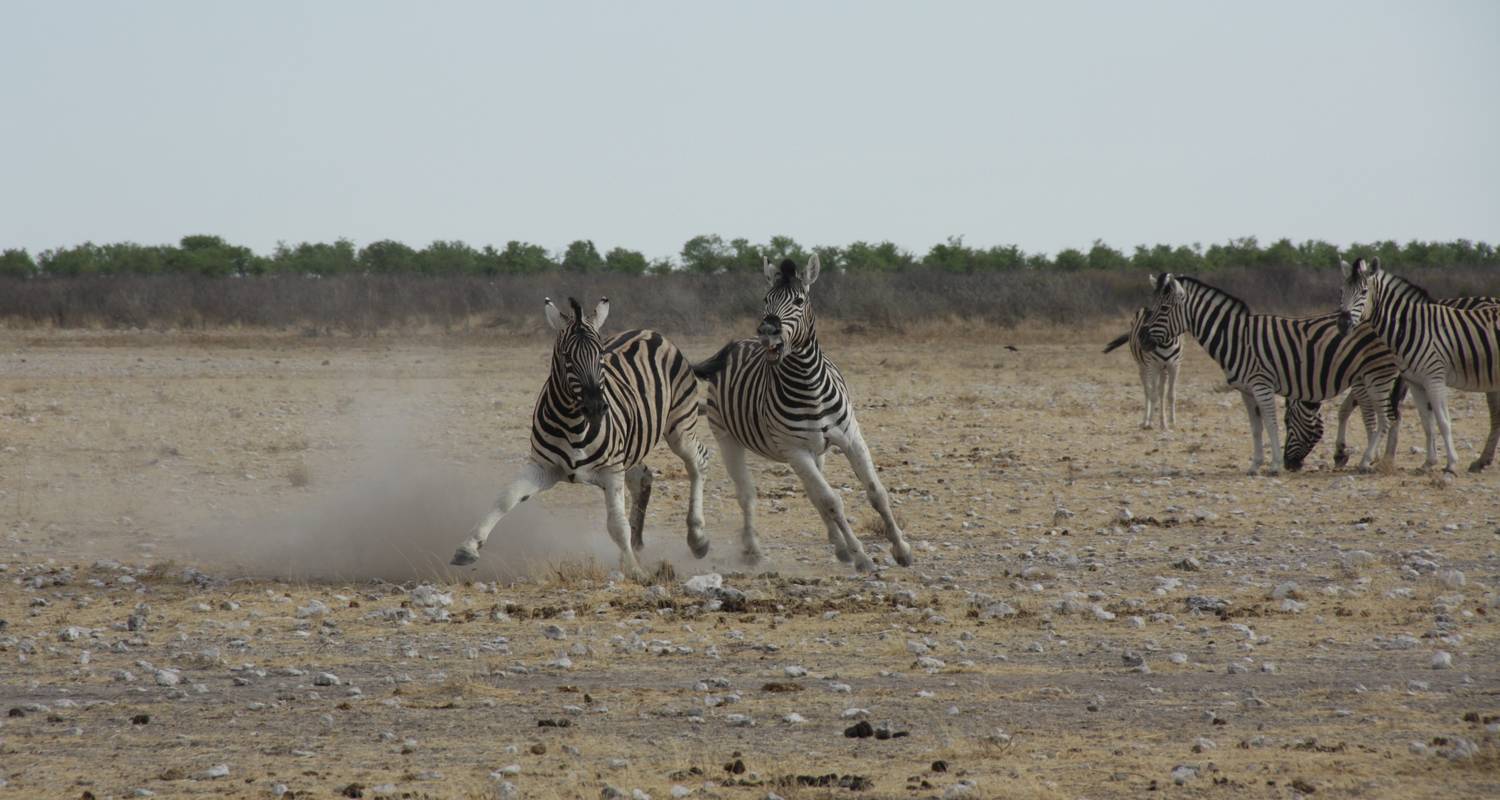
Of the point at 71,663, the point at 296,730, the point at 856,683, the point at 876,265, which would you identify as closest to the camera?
the point at 296,730

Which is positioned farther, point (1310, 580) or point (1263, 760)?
point (1310, 580)

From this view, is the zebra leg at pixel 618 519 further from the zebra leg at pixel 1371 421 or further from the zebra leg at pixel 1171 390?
the zebra leg at pixel 1171 390

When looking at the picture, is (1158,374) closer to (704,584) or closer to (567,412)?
(704,584)

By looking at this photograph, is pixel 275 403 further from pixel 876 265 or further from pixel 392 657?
pixel 876 265

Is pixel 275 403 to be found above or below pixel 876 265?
below

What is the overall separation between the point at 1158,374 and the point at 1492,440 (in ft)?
15.3

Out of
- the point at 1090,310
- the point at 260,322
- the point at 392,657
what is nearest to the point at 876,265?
the point at 1090,310

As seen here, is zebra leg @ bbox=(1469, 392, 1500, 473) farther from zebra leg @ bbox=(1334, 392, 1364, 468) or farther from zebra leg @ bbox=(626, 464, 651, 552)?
zebra leg @ bbox=(626, 464, 651, 552)

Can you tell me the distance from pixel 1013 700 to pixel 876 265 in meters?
42.6

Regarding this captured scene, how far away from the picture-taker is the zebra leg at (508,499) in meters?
9.21

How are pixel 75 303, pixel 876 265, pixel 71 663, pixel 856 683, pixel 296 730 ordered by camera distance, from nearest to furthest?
pixel 296 730 → pixel 856 683 → pixel 71 663 → pixel 75 303 → pixel 876 265

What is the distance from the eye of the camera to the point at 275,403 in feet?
72.1

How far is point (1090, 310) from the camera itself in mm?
37688

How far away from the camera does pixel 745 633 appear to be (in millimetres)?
8336
